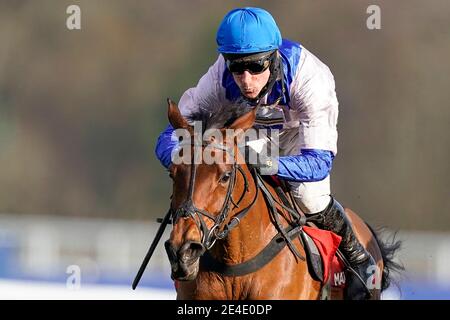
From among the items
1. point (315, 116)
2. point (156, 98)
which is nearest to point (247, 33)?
point (315, 116)

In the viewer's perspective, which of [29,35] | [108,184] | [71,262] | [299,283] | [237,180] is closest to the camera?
[237,180]

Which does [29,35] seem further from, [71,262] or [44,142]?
[71,262]

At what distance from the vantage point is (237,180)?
525cm

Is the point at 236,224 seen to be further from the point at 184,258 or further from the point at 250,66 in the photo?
the point at 250,66

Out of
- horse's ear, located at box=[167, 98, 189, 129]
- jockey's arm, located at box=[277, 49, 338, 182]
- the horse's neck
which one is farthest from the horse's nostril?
jockey's arm, located at box=[277, 49, 338, 182]

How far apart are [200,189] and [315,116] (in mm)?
1039

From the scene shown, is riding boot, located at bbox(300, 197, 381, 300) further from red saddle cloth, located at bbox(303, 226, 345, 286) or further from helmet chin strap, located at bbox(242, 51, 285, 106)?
helmet chin strap, located at bbox(242, 51, 285, 106)

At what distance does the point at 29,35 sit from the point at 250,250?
26.2 m

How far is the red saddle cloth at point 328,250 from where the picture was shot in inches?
228

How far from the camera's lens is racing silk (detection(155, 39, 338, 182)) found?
18.3 feet

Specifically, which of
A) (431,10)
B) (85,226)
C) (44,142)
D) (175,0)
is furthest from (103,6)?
(85,226)

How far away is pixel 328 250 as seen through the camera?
5852mm

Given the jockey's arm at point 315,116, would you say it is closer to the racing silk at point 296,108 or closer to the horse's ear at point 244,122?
the racing silk at point 296,108

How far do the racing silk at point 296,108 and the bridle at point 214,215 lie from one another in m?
0.31
